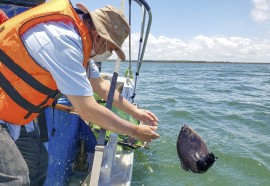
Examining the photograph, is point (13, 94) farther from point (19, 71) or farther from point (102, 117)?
point (102, 117)

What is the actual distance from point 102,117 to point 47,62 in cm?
56

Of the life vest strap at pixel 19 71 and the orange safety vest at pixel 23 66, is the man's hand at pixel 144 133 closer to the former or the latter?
the orange safety vest at pixel 23 66

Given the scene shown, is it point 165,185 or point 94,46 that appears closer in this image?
point 94,46

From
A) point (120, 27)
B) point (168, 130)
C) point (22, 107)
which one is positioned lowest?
point (168, 130)

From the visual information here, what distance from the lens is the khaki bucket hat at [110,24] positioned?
7.24ft

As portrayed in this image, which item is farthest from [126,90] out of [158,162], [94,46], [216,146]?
[94,46]

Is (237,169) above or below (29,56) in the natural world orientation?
below

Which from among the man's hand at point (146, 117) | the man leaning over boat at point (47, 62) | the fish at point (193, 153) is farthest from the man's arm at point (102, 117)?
the fish at point (193, 153)

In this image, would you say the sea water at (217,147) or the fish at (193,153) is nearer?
the fish at (193,153)

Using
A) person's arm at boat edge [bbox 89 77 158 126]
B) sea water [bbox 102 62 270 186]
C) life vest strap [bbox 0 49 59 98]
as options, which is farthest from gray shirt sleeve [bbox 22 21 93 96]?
sea water [bbox 102 62 270 186]

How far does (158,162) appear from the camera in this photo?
6.55 metres

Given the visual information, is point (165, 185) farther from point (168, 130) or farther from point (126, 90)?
point (168, 130)

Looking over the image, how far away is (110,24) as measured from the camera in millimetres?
2287

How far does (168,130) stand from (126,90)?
290cm
